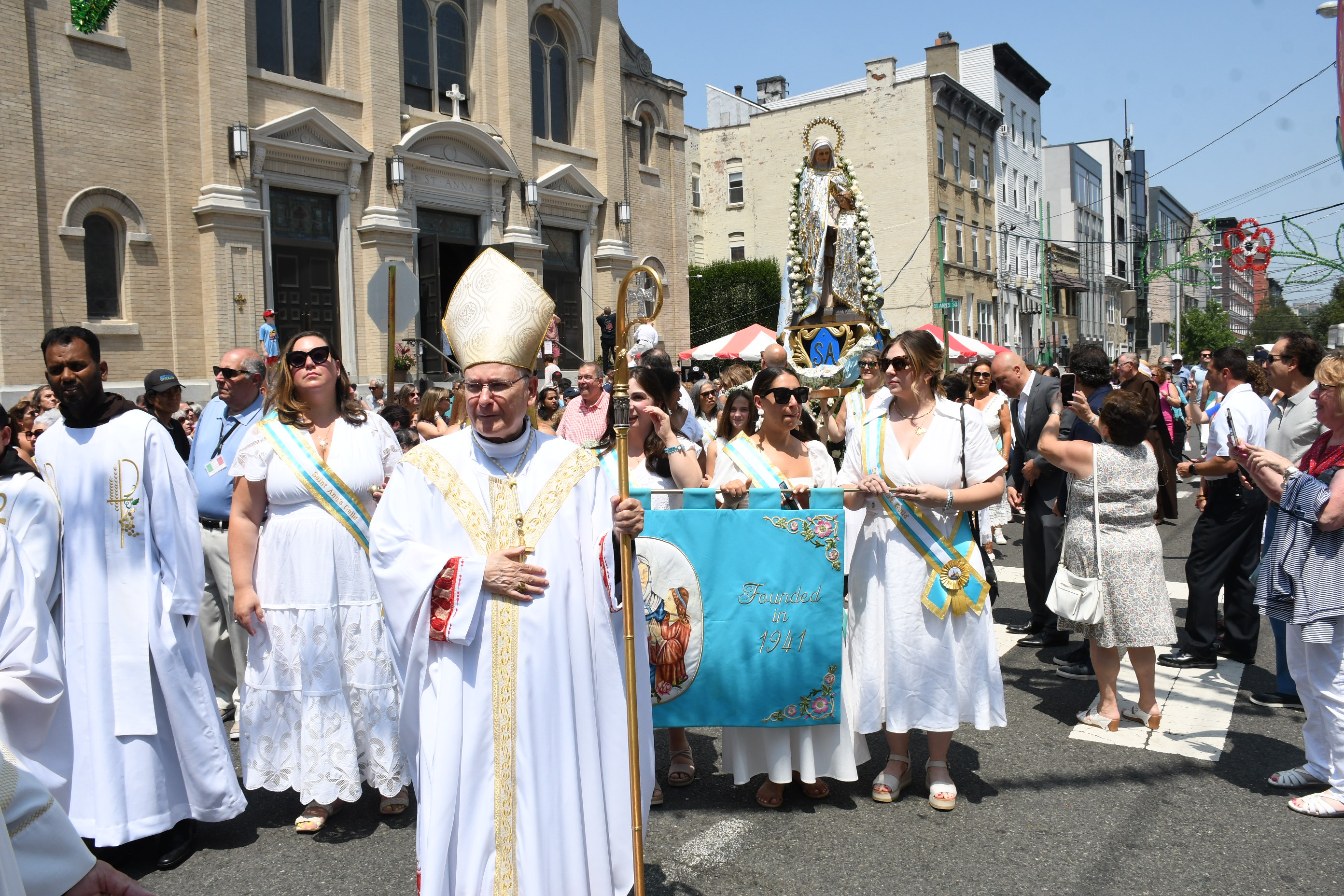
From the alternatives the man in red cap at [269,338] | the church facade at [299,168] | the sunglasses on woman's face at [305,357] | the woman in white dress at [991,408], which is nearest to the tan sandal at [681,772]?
the sunglasses on woman's face at [305,357]

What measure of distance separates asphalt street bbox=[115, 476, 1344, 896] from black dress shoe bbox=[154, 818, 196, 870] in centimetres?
5

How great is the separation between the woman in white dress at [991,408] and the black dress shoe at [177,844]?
257 inches

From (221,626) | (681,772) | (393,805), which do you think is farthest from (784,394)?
(221,626)

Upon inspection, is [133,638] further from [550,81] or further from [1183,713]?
[550,81]

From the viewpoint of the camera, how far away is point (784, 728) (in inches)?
174

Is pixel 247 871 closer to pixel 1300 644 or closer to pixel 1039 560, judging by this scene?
pixel 1300 644

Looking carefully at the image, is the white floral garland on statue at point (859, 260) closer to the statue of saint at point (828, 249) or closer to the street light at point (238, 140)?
the statue of saint at point (828, 249)

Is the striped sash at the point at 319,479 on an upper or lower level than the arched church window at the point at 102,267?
lower

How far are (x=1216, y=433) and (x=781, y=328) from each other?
5474mm

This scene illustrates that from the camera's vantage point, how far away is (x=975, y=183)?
4538cm

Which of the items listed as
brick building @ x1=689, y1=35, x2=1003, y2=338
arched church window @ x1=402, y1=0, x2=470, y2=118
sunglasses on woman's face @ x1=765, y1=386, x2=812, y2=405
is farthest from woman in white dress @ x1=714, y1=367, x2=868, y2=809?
brick building @ x1=689, y1=35, x2=1003, y2=338

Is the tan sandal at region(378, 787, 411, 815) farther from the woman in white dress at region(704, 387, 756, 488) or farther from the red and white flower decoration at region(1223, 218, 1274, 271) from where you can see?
the red and white flower decoration at region(1223, 218, 1274, 271)

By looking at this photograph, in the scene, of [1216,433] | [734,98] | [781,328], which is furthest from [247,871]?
[734,98]

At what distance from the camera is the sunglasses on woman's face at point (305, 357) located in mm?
4391
